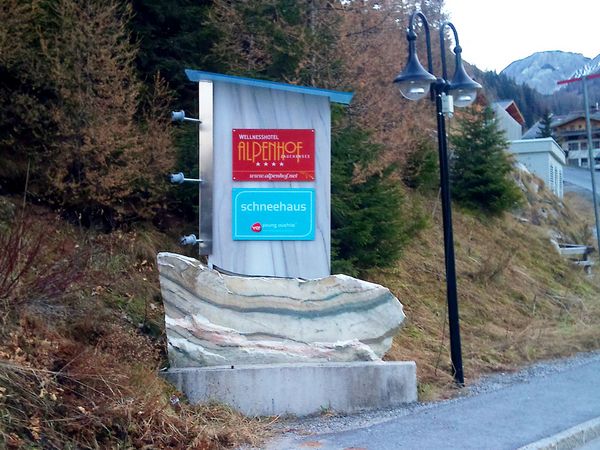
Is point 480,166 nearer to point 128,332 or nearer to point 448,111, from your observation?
point 448,111

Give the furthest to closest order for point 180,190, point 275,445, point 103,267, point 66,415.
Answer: point 180,190 < point 103,267 < point 275,445 < point 66,415

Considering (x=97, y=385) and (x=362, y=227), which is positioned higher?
(x=362, y=227)

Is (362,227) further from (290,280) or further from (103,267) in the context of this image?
(103,267)

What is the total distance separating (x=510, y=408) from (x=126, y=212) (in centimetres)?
590

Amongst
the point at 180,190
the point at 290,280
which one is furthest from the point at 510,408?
the point at 180,190

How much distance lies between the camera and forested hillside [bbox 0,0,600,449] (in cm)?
700

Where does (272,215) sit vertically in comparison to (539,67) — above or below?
below

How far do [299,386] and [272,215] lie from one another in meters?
2.12

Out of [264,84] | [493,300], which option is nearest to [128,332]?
[264,84]

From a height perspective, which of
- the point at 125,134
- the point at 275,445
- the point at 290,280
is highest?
the point at 125,134

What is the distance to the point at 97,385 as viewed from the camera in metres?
6.98

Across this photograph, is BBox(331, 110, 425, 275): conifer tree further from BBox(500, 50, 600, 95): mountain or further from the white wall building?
BBox(500, 50, 600, 95): mountain

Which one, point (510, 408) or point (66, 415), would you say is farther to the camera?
point (510, 408)

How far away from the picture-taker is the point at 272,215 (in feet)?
31.9
